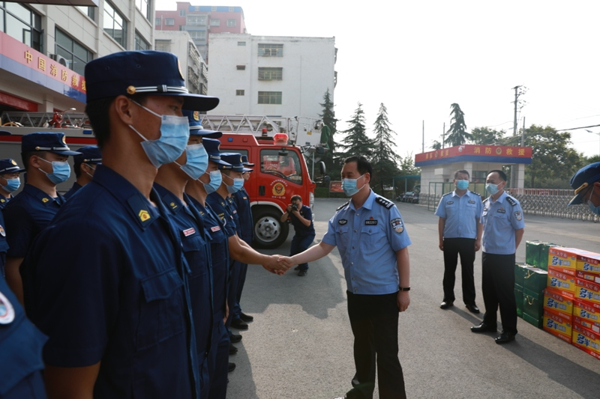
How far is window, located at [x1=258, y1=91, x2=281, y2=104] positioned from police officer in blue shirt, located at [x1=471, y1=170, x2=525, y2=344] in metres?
44.1

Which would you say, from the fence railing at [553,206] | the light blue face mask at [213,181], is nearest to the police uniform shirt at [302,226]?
the light blue face mask at [213,181]

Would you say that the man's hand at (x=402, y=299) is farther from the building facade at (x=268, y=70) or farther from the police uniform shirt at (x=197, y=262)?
the building facade at (x=268, y=70)

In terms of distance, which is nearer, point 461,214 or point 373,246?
point 373,246

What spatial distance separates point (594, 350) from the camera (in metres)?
4.68

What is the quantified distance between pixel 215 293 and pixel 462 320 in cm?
417

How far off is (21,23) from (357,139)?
40.7m

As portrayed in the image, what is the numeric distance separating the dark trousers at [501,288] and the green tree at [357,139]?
46579mm

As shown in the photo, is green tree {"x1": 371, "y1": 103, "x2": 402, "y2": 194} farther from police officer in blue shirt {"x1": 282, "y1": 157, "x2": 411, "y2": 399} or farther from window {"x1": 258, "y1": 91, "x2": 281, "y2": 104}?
police officer in blue shirt {"x1": 282, "y1": 157, "x2": 411, "y2": 399}

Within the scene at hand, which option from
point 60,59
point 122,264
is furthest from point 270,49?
point 122,264

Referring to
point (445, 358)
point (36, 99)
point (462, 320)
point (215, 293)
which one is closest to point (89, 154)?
point (215, 293)

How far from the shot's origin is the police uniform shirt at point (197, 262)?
2217mm

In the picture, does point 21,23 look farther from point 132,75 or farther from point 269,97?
point 269,97

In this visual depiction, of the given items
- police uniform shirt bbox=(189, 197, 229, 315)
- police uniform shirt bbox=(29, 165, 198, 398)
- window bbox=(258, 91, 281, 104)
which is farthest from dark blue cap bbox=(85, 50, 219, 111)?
window bbox=(258, 91, 281, 104)

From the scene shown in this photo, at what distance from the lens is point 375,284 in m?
3.45
